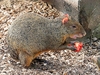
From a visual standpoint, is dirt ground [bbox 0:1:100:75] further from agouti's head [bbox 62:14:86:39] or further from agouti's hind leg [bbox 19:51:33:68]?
agouti's head [bbox 62:14:86:39]

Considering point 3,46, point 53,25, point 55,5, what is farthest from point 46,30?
point 55,5

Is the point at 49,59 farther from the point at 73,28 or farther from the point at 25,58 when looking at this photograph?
the point at 73,28

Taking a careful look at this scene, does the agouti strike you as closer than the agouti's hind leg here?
Yes

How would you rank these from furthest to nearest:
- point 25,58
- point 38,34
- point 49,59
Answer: point 49,59, point 25,58, point 38,34

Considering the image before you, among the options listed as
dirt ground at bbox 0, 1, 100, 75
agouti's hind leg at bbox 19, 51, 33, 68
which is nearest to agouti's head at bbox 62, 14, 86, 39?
dirt ground at bbox 0, 1, 100, 75

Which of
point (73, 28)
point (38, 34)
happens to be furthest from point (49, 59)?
point (73, 28)

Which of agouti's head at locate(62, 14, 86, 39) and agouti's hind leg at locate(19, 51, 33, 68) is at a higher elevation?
agouti's head at locate(62, 14, 86, 39)
